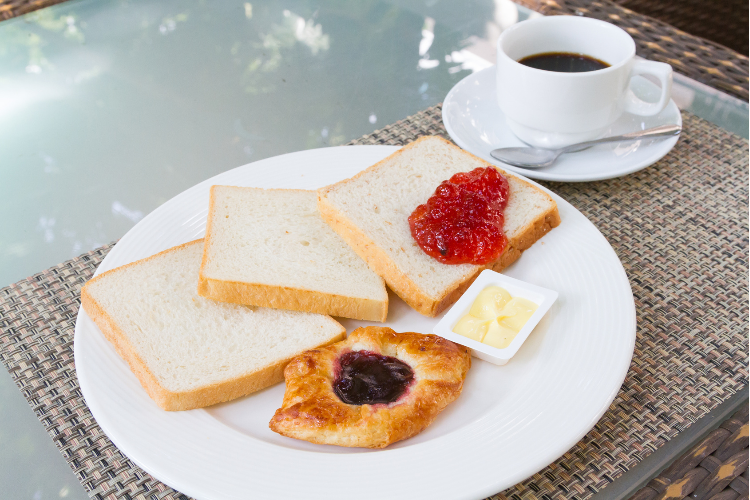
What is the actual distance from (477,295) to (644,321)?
62 cm

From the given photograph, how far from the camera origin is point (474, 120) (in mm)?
2881

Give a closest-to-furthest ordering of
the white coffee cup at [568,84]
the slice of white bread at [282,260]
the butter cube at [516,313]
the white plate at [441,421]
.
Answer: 1. the white plate at [441,421]
2. the butter cube at [516,313]
3. the slice of white bread at [282,260]
4. the white coffee cup at [568,84]

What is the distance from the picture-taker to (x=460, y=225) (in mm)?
2148

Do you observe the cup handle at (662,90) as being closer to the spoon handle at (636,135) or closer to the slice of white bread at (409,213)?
the spoon handle at (636,135)

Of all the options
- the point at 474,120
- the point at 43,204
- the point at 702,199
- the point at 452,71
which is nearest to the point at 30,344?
the point at 43,204

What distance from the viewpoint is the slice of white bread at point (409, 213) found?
6.89ft

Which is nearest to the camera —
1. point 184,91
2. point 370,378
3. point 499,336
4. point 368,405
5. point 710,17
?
point 368,405

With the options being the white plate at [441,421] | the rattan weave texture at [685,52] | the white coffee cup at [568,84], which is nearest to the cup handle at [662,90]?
the white coffee cup at [568,84]

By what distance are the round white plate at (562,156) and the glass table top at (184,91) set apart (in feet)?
0.78

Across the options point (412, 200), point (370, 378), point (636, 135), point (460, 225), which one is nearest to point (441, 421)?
point (370, 378)

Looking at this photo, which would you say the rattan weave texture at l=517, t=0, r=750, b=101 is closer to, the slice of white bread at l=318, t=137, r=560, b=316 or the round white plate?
the round white plate

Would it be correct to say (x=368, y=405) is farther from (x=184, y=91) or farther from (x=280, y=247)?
(x=184, y=91)

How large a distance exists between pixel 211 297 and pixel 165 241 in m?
0.39

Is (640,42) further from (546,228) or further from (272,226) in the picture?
(272,226)
